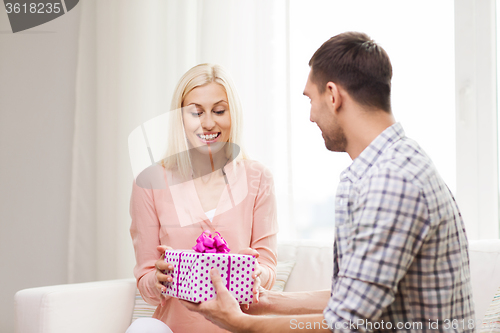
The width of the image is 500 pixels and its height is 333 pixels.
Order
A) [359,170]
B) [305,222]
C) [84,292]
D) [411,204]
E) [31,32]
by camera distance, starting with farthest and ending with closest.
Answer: [31,32]
[305,222]
[84,292]
[359,170]
[411,204]

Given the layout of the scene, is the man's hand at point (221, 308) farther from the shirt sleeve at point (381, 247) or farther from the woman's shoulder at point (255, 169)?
the woman's shoulder at point (255, 169)

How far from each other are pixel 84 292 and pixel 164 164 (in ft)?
1.64

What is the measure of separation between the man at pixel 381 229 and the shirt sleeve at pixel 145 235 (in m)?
0.52

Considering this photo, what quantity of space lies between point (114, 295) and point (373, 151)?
Answer: 1167 mm

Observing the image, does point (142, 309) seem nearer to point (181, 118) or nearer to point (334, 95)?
point (181, 118)

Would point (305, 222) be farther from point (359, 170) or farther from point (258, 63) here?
point (359, 170)

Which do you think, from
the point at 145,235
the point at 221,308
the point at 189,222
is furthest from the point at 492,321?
the point at 145,235

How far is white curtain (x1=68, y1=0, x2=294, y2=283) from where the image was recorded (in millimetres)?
2301

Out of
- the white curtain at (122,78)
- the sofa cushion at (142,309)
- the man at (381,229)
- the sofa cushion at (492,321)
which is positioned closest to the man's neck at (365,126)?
the man at (381,229)

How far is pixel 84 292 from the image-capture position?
153 centimetres

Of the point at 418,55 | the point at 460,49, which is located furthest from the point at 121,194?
the point at 460,49

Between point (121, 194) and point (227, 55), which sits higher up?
point (227, 55)

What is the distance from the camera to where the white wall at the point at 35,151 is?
2.46 m

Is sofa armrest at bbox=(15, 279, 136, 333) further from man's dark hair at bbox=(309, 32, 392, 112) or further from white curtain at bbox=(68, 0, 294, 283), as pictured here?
man's dark hair at bbox=(309, 32, 392, 112)
